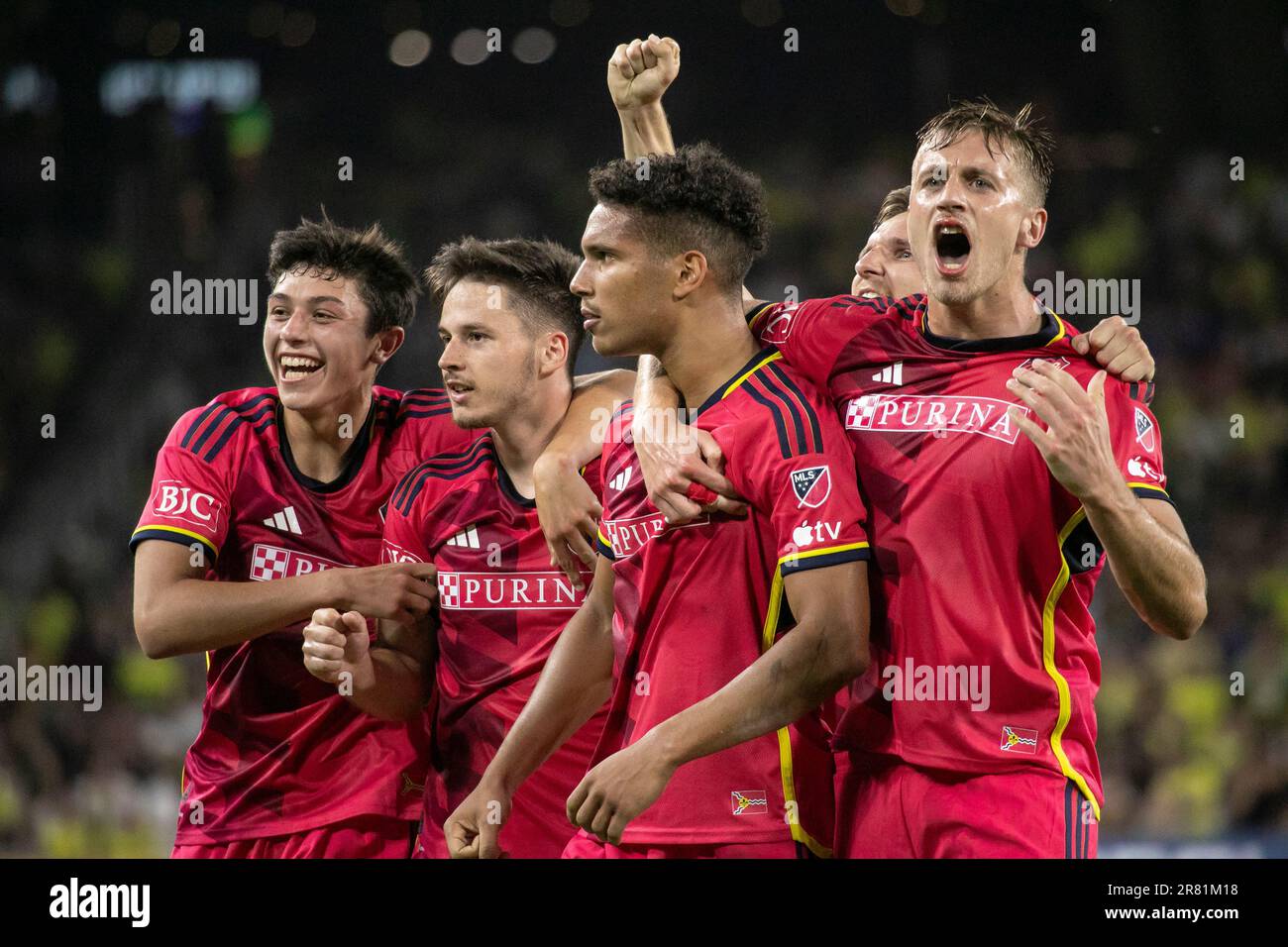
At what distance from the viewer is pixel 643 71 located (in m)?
3.73

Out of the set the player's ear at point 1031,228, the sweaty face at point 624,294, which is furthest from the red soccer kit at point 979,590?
the sweaty face at point 624,294

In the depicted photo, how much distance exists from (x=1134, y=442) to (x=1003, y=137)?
2.55 feet

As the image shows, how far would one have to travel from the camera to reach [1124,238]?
7.95 meters

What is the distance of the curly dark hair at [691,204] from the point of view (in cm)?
317

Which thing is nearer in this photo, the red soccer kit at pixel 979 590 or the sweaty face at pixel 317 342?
the red soccer kit at pixel 979 590

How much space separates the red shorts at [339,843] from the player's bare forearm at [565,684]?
681 millimetres

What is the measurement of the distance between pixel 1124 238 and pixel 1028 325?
531 centimetres

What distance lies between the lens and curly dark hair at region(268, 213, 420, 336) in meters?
4.02

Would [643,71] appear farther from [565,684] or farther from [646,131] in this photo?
[565,684]

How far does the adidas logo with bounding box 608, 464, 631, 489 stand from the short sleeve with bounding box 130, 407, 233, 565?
3.90 ft

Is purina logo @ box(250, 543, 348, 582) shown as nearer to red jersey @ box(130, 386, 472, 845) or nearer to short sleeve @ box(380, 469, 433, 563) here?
red jersey @ box(130, 386, 472, 845)

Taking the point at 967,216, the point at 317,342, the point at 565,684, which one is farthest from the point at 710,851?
the point at 317,342

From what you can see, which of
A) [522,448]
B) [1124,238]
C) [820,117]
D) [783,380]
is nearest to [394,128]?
[820,117]

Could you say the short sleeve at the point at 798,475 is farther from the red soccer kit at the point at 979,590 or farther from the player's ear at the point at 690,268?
the player's ear at the point at 690,268
